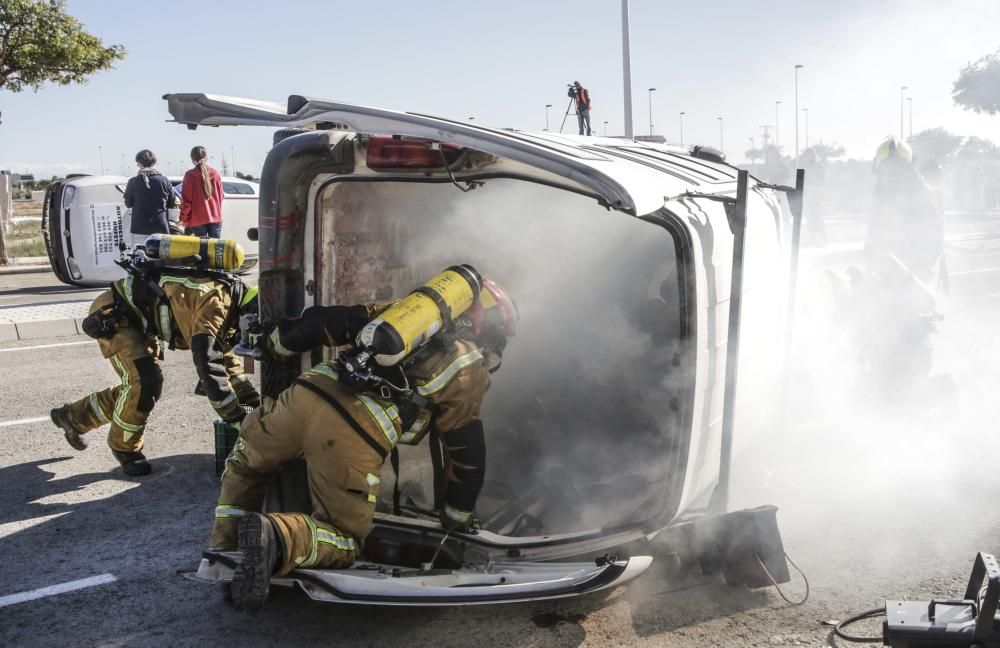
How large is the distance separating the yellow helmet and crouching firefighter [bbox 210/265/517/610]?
18.9ft

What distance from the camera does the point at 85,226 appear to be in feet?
39.3

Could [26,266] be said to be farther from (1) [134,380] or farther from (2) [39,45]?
(1) [134,380]

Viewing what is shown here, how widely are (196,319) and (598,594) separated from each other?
264cm

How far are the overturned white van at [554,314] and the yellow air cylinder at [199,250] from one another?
976mm

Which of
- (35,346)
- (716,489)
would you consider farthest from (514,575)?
(35,346)

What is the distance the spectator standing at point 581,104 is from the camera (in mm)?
7191

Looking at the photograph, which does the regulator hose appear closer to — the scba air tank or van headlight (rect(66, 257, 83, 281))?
the scba air tank

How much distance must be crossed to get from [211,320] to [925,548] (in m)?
3.83

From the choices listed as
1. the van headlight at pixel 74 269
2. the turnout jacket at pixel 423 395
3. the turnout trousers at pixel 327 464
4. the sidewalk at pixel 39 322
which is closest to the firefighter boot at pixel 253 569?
the turnout trousers at pixel 327 464

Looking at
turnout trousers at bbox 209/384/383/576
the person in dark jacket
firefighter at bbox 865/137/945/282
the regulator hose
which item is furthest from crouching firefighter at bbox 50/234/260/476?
firefighter at bbox 865/137/945/282

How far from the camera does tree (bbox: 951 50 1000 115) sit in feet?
86.5

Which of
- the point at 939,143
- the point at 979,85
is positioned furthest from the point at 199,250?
the point at 939,143

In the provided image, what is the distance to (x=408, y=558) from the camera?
3.77 metres

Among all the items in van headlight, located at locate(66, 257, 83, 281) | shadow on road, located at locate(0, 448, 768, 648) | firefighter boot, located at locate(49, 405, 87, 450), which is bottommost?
shadow on road, located at locate(0, 448, 768, 648)
